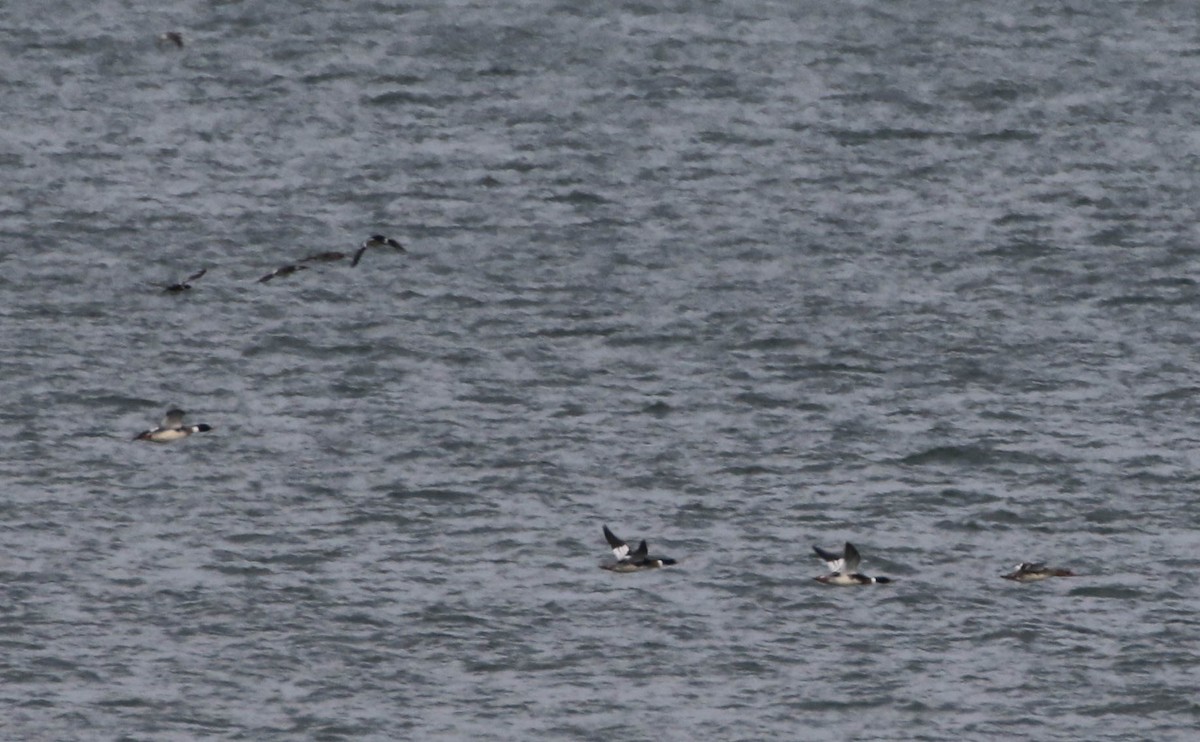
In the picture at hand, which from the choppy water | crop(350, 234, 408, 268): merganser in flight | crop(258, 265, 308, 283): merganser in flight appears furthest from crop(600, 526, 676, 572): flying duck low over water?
crop(258, 265, 308, 283): merganser in flight

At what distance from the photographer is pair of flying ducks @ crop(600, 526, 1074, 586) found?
3888 centimetres

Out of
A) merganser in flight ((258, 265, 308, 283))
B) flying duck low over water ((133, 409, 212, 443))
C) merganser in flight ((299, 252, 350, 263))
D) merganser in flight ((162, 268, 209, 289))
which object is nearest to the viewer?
flying duck low over water ((133, 409, 212, 443))

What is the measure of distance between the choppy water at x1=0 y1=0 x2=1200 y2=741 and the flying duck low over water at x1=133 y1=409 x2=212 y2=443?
1.55ft

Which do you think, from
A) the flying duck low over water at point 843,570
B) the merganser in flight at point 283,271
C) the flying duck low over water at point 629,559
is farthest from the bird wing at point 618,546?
the merganser in flight at point 283,271

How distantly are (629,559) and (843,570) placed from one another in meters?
2.83

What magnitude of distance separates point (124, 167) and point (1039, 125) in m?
19.3

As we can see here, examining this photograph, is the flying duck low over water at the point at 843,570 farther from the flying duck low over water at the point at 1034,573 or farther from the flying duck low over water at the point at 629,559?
the flying duck low over water at the point at 629,559

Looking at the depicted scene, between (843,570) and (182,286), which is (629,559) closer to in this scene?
(843,570)

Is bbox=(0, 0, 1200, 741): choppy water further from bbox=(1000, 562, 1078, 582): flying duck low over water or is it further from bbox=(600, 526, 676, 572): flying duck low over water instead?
bbox=(600, 526, 676, 572): flying duck low over water

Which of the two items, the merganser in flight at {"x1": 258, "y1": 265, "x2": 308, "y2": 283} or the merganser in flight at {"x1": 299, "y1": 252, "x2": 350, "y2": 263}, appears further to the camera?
the merganser in flight at {"x1": 258, "y1": 265, "x2": 308, "y2": 283}

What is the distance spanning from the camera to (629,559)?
1547 inches

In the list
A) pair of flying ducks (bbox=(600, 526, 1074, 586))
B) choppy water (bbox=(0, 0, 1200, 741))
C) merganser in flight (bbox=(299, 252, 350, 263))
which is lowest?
choppy water (bbox=(0, 0, 1200, 741))

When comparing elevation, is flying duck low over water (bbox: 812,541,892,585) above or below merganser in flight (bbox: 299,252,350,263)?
below

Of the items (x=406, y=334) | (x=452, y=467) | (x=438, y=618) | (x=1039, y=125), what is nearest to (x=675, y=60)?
(x=1039, y=125)
